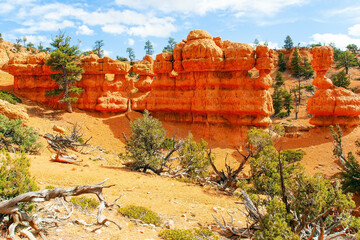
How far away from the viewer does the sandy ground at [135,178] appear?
6.37 metres

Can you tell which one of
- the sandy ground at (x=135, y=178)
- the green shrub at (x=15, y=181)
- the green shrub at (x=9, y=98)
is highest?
the green shrub at (x=9, y=98)

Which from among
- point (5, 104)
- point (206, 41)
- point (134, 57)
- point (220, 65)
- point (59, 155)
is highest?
point (134, 57)

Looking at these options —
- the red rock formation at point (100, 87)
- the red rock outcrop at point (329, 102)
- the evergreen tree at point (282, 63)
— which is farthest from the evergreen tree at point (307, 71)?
the red rock formation at point (100, 87)

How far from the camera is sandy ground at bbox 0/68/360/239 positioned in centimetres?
637

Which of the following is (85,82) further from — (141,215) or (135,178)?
(141,215)

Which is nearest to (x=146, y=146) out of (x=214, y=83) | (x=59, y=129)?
(x=59, y=129)

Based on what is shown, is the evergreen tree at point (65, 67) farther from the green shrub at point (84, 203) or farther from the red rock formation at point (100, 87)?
the green shrub at point (84, 203)

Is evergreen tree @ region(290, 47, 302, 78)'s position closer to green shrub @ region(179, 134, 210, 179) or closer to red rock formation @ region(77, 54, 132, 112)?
red rock formation @ region(77, 54, 132, 112)

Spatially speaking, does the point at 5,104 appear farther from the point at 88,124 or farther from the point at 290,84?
the point at 290,84

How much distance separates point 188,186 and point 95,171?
4207 millimetres

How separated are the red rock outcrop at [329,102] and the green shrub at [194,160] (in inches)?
521

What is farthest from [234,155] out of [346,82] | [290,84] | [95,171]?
[290,84]

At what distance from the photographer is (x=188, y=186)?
11375 mm

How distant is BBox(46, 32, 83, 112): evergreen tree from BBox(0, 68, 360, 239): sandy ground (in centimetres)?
194
